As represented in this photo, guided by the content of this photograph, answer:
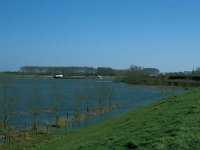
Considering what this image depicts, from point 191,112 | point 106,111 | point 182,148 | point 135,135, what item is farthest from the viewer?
point 106,111

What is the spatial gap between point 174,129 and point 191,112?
378 cm

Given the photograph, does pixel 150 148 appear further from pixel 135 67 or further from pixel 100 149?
pixel 135 67

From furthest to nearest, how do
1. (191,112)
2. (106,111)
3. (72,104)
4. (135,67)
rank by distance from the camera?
(135,67), (72,104), (106,111), (191,112)

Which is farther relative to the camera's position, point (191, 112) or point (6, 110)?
point (6, 110)

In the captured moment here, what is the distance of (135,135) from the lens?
48.6 feet

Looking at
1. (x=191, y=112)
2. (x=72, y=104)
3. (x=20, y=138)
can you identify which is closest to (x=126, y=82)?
(x=72, y=104)

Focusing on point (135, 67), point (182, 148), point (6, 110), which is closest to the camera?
point (182, 148)

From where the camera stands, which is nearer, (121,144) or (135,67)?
(121,144)

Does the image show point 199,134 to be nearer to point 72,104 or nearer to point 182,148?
point 182,148

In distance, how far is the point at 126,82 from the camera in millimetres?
181125

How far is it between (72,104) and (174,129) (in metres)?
54.4

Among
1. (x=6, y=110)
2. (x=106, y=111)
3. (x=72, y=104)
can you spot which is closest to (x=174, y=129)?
(x=6, y=110)

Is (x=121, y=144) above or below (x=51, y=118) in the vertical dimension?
above

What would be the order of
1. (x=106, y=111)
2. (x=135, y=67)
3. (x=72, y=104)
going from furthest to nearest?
(x=135, y=67)
(x=72, y=104)
(x=106, y=111)
